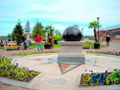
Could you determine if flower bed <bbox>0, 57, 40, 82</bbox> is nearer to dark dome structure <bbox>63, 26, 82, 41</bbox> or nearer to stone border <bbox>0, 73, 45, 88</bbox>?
stone border <bbox>0, 73, 45, 88</bbox>

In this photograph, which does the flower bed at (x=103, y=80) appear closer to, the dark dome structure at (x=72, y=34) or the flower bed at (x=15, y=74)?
the flower bed at (x=15, y=74)

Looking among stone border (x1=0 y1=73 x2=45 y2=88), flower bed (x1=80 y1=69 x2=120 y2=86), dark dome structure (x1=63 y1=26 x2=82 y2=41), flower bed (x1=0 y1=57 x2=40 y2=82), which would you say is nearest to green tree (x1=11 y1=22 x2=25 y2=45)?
dark dome structure (x1=63 y1=26 x2=82 y2=41)

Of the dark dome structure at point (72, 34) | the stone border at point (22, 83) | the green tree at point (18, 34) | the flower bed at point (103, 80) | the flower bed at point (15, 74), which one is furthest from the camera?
the green tree at point (18, 34)

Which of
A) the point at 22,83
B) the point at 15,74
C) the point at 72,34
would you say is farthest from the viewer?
the point at 72,34

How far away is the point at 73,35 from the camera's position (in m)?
9.99

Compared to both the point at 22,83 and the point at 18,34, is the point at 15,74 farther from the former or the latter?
the point at 18,34

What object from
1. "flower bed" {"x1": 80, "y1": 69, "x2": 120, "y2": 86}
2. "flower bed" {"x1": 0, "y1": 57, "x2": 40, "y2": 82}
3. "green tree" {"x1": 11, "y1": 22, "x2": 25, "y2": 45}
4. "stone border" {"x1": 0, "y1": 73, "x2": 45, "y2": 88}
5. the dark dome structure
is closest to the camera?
"flower bed" {"x1": 80, "y1": 69, "x2": 120, "y2": 86}

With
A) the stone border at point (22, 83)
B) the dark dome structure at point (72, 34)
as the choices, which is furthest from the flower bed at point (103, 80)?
the dark dome structure at point (72, 34)

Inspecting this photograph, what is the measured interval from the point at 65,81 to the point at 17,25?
28836mm

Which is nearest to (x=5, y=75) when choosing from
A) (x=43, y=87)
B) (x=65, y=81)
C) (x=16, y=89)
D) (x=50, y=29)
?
(x=16, y=89)

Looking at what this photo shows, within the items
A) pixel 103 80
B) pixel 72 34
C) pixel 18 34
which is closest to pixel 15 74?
pixel 103 80

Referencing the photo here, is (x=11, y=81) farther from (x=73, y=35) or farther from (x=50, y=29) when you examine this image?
(x=50, y=29)

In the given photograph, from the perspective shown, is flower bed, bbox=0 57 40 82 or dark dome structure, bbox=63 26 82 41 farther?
dark dome structure, bbox=63 26 82 41

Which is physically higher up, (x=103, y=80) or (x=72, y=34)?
(x=72, y=34)
